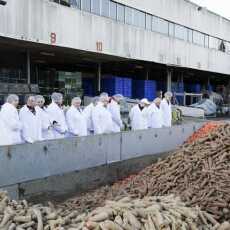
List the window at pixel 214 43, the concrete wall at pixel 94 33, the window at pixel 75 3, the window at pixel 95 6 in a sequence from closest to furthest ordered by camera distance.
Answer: the concrete wall at pixel 94 33 < the window at pixel 75 3 < the window at pixel 95 6 < the window at pixel 214 43

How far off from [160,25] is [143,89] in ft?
16.6

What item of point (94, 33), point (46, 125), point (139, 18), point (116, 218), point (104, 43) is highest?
point (139, 18)

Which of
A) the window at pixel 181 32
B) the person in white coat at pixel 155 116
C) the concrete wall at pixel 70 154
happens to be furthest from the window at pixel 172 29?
the concrete wall at pixel 70 154

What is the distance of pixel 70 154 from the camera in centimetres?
872

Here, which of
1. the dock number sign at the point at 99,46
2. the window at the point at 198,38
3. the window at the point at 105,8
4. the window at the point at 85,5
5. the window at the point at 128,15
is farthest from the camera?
the window at the point at 198,38

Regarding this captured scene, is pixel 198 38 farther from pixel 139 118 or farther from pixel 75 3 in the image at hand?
pixel 139 118

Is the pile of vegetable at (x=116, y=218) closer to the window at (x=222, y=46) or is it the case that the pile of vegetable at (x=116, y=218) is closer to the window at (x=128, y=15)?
the window at (x=128, y=15)

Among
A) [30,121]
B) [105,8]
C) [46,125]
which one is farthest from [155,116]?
[105,8]

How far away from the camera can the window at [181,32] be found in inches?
1320

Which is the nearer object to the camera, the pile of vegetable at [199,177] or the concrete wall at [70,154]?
the pile of vegetable at [199,177]

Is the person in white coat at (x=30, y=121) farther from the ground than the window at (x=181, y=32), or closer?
closer

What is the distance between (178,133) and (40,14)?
921 cm

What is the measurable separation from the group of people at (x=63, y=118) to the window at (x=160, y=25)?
1651cm

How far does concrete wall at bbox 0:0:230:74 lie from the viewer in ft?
58.3
